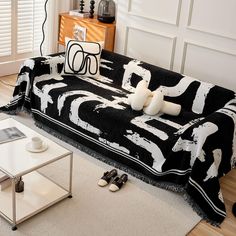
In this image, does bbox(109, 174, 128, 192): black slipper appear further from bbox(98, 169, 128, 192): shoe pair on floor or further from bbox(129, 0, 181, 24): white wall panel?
bbox(129, 0, 181, 24): white wall panel

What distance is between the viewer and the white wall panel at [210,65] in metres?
3.56

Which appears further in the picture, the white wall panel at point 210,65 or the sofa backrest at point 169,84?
the white wall panel at point 210,65

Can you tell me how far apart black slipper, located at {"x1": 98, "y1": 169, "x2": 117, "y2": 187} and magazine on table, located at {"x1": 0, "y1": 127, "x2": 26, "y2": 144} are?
2.04 ft

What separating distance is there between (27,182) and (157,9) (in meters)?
2.09

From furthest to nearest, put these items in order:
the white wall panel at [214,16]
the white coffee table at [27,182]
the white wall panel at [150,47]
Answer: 1. the white wall panel at [150,47]
2. the white wall panel at [214,16]
3. the white coffee table at [27,182]

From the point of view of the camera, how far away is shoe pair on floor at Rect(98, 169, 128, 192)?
9.49 feet

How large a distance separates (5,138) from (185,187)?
1.24 meters

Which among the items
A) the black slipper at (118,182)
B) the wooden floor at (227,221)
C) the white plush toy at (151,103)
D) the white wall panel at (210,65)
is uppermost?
the white wall panel at (210,65)

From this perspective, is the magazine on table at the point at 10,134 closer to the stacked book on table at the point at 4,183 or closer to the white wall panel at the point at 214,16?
the stacked book on table at the point at 4,183

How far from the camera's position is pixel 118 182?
2932 mm

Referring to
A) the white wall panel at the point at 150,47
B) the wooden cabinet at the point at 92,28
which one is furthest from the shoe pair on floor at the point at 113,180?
the wooden cabinet at the point at 92,28

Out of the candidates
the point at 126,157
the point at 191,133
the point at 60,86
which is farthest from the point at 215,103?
the point at 60,86

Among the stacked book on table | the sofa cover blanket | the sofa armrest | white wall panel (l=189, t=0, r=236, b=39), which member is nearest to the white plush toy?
the sofa cover blanket

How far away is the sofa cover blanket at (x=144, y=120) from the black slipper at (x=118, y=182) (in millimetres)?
149
